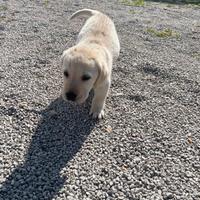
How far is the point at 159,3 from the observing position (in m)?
16.4

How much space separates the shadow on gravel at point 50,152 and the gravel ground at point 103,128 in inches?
0.5

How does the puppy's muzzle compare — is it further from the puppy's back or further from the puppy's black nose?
the puppy's back

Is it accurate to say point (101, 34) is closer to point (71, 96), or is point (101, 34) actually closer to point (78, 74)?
point (78, 74)

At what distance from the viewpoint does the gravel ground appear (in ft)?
14.2

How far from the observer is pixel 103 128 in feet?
17.9

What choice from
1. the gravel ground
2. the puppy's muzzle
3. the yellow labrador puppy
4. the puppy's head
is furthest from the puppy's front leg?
the puppy's muzzle

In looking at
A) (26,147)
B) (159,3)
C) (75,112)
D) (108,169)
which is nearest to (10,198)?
(26,147)

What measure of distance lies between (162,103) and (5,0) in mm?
8626

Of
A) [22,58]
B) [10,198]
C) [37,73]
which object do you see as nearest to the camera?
[10,198]

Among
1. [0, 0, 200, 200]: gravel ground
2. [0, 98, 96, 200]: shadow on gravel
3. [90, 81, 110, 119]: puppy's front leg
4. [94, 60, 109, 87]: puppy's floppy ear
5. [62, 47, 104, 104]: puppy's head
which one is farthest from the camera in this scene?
[90, 81, 110, 119]: puppy's front leg

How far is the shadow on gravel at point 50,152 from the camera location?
4.12 metres

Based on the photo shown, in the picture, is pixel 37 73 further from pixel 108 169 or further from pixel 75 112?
pixel 108 169

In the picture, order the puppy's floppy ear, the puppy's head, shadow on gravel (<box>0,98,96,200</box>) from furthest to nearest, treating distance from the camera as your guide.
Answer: the puppy's floppy ear, the puppy's head, shadow on gravel (<box>0,98,96,200</box>)

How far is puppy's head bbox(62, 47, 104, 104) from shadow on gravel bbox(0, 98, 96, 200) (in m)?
0.60
